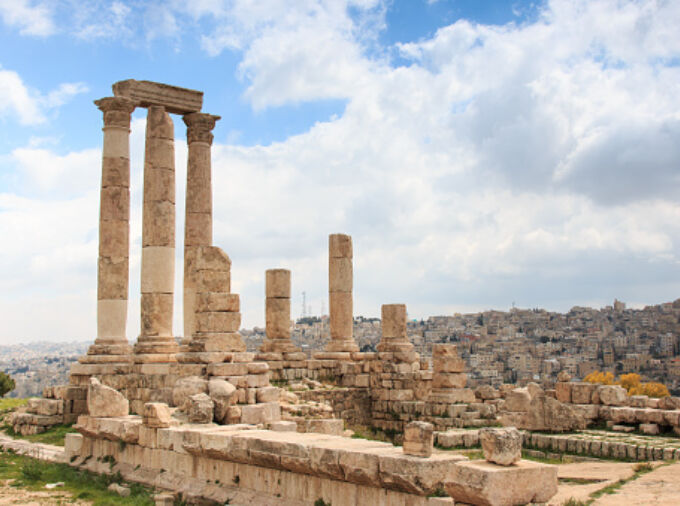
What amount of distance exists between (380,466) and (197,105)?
17162 millimetres

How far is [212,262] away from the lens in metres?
17.4

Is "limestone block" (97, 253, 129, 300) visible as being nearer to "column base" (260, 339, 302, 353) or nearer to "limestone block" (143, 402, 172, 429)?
"column base" (260, 339, 302, 353)

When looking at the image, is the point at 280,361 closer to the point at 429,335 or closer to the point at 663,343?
the point at 663,343

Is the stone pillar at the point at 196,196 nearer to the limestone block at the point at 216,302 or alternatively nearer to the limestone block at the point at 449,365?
the limestone block at the point at 216,302

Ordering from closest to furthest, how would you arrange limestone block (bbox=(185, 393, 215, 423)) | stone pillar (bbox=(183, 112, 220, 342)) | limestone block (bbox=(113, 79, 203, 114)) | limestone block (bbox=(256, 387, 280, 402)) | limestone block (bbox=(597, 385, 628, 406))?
1. limestone block (bbox=(185, 393, 215, 423))
2. limestone block (bbox=(256, 387, 280, 402))
3. limestone block (bbox=(597, 385, 628, 406))
4. limestone block (bbox=(113, 79, 203, 114))
5. stone pillar (bbox=(183, 112, 220, 342))

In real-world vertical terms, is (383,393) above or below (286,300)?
below

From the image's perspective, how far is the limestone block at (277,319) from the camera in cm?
2380

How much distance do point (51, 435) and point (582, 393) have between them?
1341cm

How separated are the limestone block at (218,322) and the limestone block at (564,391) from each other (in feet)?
30.2

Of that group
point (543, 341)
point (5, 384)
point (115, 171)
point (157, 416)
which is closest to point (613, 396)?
point (157, 416)

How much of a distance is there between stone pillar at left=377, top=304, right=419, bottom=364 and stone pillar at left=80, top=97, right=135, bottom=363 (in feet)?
26.7

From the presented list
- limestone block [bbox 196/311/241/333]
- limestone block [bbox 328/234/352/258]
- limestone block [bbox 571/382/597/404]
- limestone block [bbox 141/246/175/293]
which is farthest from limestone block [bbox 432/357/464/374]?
limestone block [bbox 141/246/175/293]

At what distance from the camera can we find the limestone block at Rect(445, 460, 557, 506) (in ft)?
23.6

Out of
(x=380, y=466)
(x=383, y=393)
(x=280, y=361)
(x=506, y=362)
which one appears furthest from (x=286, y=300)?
(x=506, y=362)
